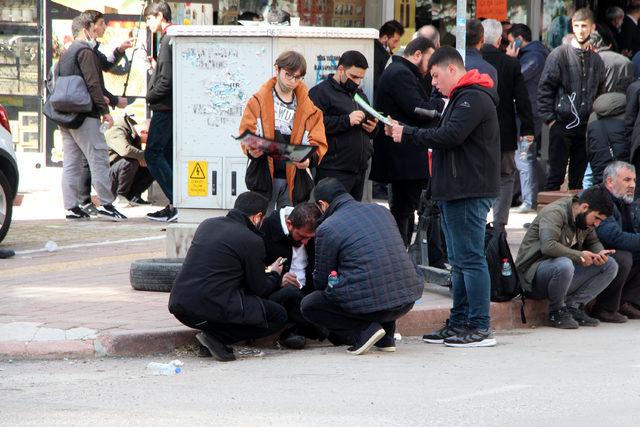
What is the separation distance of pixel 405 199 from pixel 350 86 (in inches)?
48.8

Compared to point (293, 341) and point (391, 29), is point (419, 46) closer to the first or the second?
point (293, 341)

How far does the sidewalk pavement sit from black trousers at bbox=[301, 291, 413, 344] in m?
0.51

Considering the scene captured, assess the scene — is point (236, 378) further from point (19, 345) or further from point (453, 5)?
point (453, 5)

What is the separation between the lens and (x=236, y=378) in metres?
7.09

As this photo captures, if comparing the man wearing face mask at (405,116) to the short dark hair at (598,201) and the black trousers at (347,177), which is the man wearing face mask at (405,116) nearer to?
the black trousers at (347,177)

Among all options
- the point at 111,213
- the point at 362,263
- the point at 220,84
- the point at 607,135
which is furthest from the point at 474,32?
the point at 111,213

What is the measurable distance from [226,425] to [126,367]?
1.66m

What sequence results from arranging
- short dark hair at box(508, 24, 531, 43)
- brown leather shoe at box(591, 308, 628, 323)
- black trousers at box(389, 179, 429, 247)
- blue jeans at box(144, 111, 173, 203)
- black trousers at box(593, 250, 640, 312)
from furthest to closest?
short dark hair at box(508, 24, 531, 43) → blue jeans at box(144, 111, 173, 203) → black trousers at box(389, 179, 429, 247) → brown leather shoe at box(591, 308, 628, 323) → black trousers at box(593, 250, 640, 312)

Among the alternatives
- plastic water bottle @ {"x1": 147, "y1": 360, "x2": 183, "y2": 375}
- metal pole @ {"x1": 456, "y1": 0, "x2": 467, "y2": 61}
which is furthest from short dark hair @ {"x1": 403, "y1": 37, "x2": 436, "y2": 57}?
plastic water bottle @ {"x1": 147, "y1": 360, "x2": 183, "y2": 375}

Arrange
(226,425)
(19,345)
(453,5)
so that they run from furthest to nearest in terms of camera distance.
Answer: (453,5)
(19,345)
(226,425)

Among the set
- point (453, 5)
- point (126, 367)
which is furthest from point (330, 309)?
point (453, 5)

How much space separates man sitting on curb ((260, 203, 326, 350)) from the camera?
8094 millimetres

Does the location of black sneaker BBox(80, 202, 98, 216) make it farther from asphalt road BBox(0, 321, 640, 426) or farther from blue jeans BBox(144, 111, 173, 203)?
asphalt road BBox(0, 321, 640, 426)

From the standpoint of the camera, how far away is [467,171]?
8117mm
